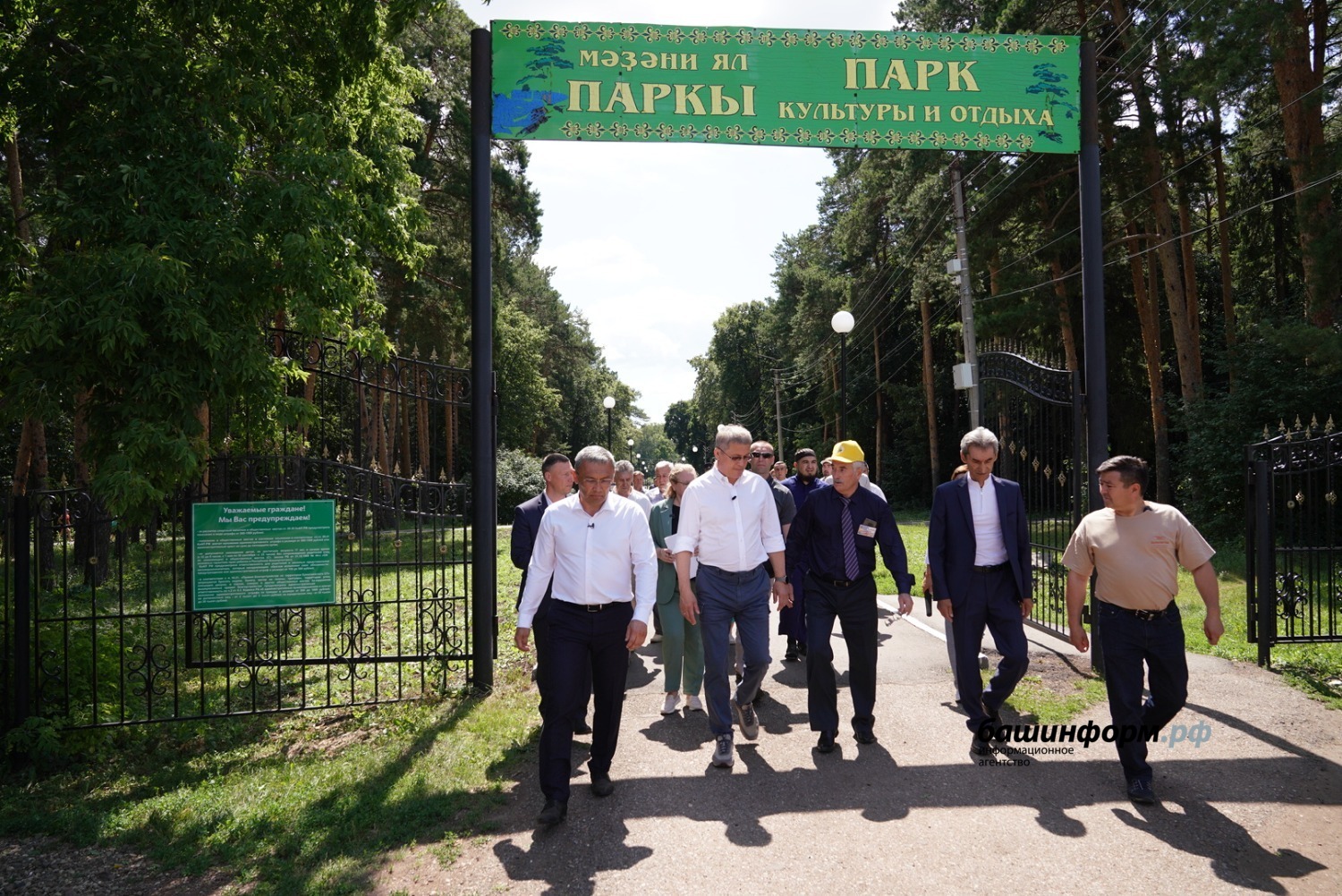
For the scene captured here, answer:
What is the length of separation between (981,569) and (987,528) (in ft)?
0.84

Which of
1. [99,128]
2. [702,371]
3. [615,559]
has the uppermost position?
[702,371]

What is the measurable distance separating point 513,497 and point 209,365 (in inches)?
1002

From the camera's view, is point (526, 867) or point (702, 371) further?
point (702, 371)

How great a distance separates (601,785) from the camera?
5000 mm

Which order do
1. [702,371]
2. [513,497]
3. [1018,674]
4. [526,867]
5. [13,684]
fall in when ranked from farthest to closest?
[702,371] → [513,497] → [13,684] → [1018,674] → [526,867]

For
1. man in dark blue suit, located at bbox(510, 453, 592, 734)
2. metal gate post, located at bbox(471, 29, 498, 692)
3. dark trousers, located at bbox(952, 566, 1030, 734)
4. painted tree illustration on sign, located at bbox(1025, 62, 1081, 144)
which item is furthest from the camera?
painted tree illustration on sign, located at bbox(1025, 62, 1081, 144)

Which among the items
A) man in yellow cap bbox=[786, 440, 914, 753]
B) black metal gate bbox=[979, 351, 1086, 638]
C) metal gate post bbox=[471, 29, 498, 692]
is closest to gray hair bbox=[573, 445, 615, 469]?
man in yellow cap bbox=[786, 440, 914, 753]

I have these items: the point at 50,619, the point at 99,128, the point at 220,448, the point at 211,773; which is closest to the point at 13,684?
the point at 50,619

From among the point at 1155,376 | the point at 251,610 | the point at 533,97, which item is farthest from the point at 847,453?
the point at 1155,376

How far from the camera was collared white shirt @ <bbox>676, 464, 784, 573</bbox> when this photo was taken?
554 cm

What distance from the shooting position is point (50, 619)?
19.2 ft

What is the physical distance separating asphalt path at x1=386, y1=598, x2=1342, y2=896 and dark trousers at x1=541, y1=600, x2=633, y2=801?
0.37 m

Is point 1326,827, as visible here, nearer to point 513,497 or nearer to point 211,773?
point 211,773

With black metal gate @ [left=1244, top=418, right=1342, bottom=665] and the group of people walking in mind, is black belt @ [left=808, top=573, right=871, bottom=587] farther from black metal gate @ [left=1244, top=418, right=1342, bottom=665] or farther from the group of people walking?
black metal gate @ [left=1244, top=418, right=1342, bottom=665]
